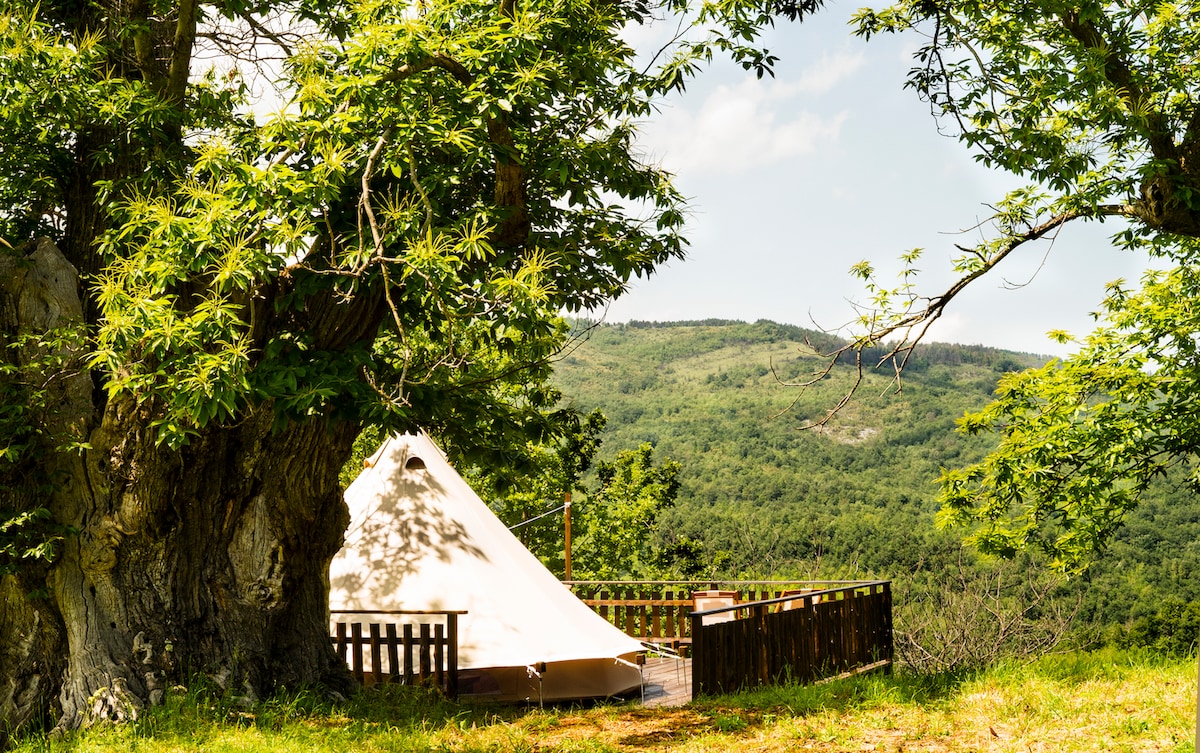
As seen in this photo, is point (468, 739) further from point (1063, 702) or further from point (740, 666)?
point (1063, 702)

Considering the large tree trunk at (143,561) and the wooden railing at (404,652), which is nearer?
the large tree trunk at (143,561)

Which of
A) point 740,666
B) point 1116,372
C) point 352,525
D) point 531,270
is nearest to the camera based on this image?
point 531,270

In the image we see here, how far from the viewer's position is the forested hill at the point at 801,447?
42375 millimetres

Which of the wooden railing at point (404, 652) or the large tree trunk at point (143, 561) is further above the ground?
the large tree trunk at point (143, 561)

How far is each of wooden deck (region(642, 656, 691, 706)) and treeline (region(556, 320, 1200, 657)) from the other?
15.9 metres

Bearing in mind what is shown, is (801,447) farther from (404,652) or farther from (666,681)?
(404,652)

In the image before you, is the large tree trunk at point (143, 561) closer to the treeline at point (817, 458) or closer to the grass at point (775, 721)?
the grass at point (775, 721)

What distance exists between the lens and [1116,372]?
48.8ft

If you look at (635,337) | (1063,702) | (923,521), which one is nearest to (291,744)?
(1063,702)

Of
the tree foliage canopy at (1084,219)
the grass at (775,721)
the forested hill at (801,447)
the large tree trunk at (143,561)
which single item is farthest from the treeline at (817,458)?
the large tree trunk at (143,561)

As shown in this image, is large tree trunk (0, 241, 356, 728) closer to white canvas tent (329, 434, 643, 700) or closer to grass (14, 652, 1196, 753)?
grass (14, 652, 1196, 753)

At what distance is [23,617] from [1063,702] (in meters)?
8.88

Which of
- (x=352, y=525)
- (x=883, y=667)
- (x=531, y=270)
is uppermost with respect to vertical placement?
(x=531, y=270)

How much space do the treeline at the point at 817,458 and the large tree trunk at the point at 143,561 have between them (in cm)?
2163
